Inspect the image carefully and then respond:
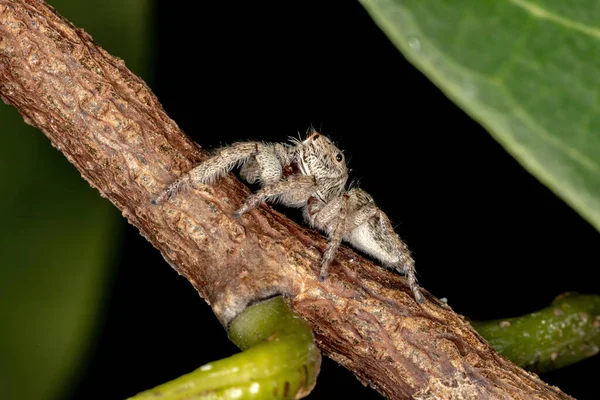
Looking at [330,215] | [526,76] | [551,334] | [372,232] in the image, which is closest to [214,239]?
[330,215]

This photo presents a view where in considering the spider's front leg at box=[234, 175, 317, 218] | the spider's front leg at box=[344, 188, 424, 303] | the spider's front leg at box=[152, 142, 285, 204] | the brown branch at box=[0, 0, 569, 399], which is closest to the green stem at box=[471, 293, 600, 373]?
the brown branch at box=[0, 0, 569, 399]

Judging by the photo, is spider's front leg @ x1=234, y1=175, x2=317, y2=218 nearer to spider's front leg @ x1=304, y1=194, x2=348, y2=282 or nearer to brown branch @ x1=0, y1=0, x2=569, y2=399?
spider's front leg @ x1=304, y1=194, x2=348, y2=282

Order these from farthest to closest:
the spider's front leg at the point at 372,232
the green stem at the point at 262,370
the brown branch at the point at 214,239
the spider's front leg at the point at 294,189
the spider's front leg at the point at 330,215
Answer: the spider's front leg at the point at 372,232
the spider's front leg at the point at 294,189
the spider's front leg at the point at 330,215
the brown branch at the point at 214,239
the green stem at the point at 262,370

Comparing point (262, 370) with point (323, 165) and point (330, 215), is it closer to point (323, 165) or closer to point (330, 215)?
point (330, 215)

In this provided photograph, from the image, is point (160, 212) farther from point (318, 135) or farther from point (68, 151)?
point (318, 135)

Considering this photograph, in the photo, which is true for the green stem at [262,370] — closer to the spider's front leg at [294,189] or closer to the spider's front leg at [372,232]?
the spider's front leg at [294,189]

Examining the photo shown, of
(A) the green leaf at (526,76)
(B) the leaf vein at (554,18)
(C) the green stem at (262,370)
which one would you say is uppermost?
(B) the leaf vein at (554,18)

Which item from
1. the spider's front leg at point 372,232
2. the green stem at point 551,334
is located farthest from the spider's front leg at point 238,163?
the green stem at point 551,334

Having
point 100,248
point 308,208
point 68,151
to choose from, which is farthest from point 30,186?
point 308,208
